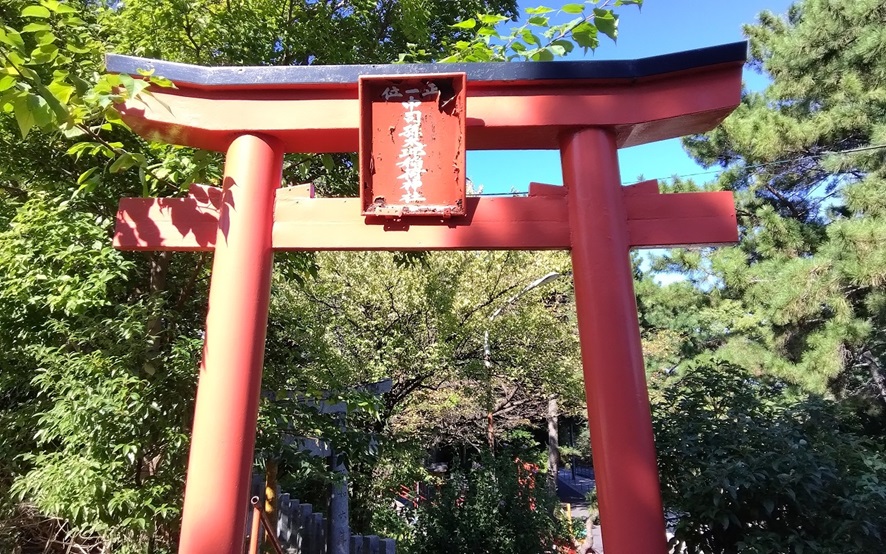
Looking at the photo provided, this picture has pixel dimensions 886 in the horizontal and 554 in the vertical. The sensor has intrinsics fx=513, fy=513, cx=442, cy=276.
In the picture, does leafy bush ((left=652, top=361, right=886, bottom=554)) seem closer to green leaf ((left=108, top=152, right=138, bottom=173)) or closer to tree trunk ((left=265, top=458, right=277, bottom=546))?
tree trunk ((left=265, top=458, right=277, bottom=546))

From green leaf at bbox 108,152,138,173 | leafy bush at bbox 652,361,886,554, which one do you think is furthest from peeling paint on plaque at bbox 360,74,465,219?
leafy bush at bbox 652,361,886,554

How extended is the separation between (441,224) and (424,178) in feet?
0.76

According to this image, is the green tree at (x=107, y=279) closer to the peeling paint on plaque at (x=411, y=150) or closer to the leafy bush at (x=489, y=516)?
the peeling paint on plaque at (x=411, y=150)

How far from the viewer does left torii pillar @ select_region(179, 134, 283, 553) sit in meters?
2.05

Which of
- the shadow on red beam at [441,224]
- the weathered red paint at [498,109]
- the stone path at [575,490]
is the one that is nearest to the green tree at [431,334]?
the shadow on red beam at [441,224]

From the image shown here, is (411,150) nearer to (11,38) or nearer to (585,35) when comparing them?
(585,35)

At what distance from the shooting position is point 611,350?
2145mm

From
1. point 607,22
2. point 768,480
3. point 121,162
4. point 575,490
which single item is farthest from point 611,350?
point 575,490

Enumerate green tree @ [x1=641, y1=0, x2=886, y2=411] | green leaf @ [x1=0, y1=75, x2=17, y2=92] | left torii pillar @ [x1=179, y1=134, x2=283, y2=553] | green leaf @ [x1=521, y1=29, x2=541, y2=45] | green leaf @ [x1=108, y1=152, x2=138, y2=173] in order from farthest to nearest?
green tree @ [x1=641, y1=0, x2=886, y2=411] → green leaf @ [x1=521, y1=29, x2=541, y2=45] → green leaf @ [x1=108, y1=152, x2=138, y2=173] → left torii pillar @ [x1=179, y1=134, x2=283, y2=553] → green leaf @ [x1=0, y1=75, x2=17, y2=92]

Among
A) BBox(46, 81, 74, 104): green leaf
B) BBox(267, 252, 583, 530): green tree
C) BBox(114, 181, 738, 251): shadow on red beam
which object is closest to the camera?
BBox(46, 81, 74, 104): green leaf

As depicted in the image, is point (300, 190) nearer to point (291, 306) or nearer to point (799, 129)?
point (291, 306)

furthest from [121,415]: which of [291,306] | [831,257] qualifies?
[831,257]

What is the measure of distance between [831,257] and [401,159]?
7120 millimetres

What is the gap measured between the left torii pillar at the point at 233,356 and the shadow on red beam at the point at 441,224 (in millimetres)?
115
